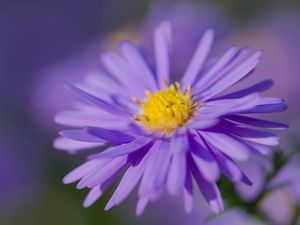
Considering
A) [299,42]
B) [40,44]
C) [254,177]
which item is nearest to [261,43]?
[299,42]

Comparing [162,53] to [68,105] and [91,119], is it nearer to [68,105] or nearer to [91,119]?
[91,119]

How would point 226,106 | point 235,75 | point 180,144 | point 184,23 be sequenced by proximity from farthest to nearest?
point 184,23 < point 235,75 < point 226,106 < point 180,144

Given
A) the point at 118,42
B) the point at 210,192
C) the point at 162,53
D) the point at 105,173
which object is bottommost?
the point at 210,192

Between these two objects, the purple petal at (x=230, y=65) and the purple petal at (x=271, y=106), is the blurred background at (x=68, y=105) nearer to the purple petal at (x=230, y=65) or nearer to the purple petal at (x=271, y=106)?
the purple petal at (x=230, y=65)

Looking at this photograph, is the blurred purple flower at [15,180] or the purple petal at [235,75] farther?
the blurred purple flower at [15,180]

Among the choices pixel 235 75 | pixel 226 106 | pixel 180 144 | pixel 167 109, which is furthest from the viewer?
pixel 167 109

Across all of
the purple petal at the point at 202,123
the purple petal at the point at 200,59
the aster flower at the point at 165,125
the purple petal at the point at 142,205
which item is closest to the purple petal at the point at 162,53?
the aster flower at the point at 165,125

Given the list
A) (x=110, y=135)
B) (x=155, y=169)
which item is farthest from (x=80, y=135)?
(x=155, y=169)

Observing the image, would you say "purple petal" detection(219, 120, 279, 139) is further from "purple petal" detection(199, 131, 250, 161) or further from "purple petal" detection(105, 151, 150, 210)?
"purple petal" detection(105, 151, 150, 210)
